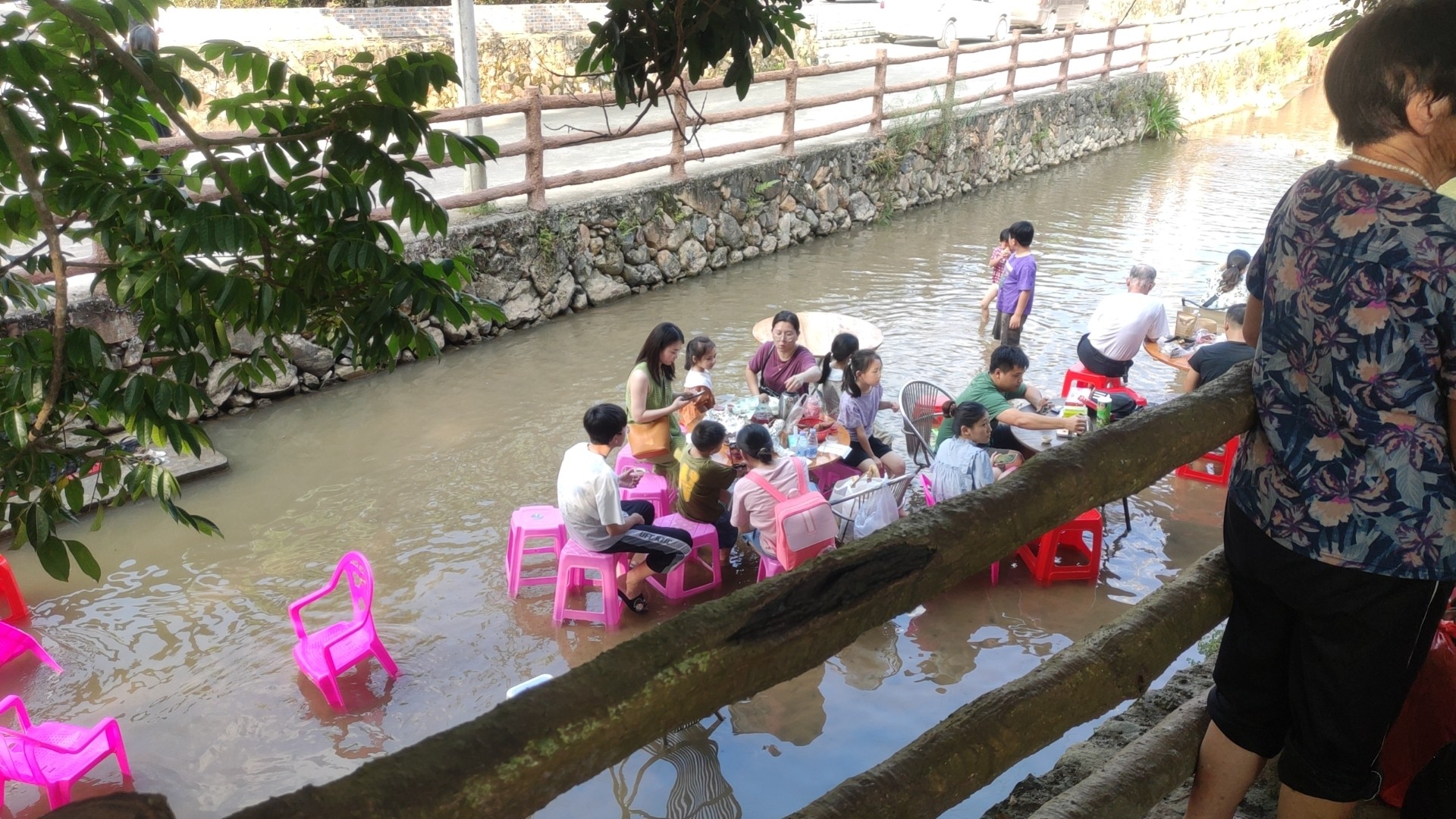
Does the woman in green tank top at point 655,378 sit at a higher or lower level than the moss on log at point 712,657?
lower

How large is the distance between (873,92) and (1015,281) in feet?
17.7

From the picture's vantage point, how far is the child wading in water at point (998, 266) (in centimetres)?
841

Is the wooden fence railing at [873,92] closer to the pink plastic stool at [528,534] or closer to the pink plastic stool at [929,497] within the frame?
the pink plastic stool at [528,534]

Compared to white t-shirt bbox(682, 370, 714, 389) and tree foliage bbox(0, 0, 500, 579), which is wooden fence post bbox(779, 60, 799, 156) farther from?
tree foliage bbox(0, 0, 500, 579)

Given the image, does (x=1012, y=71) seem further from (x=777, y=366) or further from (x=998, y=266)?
(x=777, y=366)

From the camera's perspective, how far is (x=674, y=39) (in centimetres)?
249

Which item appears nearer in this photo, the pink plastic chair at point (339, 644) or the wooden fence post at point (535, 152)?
the pink plastic chair at point (339, 644)

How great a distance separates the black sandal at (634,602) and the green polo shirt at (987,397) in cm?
187

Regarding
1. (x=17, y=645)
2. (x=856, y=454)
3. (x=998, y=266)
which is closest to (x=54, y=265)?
(x=17, y=645)

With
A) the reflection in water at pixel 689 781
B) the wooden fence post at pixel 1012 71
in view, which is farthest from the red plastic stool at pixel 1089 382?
the wooden fence post at pixel 1012 71

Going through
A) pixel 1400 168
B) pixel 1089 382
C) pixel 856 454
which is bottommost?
pixel 856 454

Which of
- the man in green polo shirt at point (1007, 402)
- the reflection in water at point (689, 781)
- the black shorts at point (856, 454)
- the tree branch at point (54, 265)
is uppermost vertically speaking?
the tree branch at point (54, 265)

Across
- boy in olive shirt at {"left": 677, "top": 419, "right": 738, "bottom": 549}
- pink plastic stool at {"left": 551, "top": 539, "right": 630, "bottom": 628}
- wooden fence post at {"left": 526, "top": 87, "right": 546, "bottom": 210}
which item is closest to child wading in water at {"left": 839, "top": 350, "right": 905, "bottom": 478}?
boy in olive shirt at {"left": 677, "top": 419, "right": 738, "bottom": 549}

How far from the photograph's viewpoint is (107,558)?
5.54m
